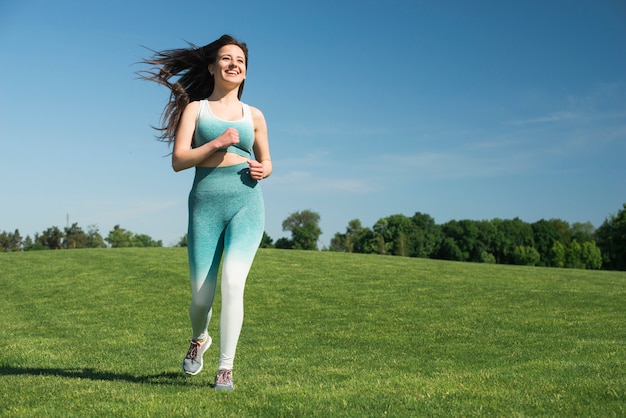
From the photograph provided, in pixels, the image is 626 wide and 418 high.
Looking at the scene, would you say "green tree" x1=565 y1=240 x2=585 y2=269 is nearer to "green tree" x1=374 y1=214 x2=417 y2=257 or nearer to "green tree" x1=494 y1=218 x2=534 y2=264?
"green tree" x1=494 y1=218 x2=534 y2=264

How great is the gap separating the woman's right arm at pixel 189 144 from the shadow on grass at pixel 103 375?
2.26m

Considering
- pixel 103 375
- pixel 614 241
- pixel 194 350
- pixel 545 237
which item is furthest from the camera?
pixel 545 237

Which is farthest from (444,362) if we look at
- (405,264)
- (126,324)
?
(405,264)

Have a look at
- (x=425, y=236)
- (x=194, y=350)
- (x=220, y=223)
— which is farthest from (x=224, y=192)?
(x=425, y=236)

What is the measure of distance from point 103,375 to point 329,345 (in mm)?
4359

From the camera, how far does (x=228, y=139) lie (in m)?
5.91

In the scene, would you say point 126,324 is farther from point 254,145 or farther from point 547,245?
point 547,245

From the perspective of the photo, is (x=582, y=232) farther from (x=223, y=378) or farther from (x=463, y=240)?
(x=223, y=378)

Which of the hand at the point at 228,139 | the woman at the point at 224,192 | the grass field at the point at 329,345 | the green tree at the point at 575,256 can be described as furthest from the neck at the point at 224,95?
the green tree at the point at 575,256

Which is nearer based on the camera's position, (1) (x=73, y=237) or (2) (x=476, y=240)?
(1) (x=73, y=237)

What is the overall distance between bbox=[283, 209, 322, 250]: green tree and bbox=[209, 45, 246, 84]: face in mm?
114131

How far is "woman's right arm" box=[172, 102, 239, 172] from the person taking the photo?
5.93 meters

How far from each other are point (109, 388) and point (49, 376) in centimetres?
153

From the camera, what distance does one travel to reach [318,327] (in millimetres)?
13391
